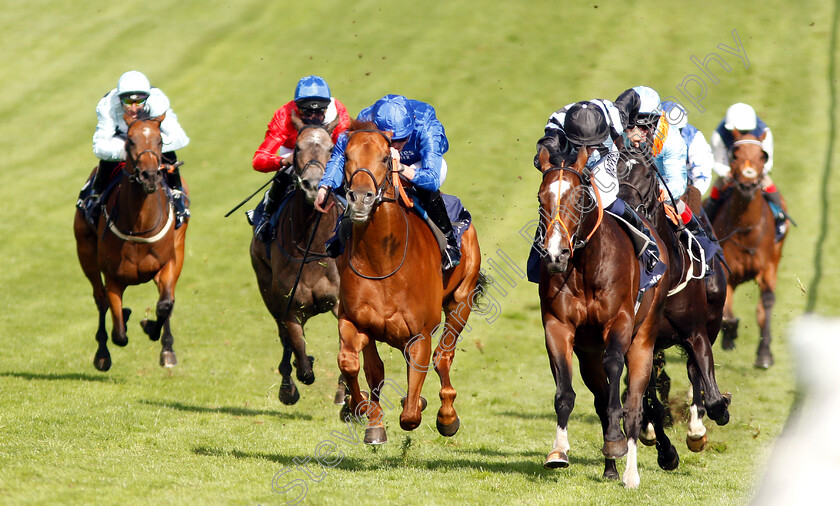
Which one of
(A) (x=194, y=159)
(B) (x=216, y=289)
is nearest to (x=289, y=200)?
(B) (x=216, y=289)

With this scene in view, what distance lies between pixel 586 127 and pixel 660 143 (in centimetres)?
181

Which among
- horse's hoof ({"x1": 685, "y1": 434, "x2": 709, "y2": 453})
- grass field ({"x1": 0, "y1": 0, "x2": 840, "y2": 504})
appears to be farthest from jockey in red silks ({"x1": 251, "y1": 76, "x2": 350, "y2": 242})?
horse's hoof ({"x1": 685, "y1": 434, "x2": 709, "y2": 453})

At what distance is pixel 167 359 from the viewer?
10.5 meters

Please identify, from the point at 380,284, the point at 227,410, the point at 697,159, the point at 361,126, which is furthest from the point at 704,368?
the point at 227,410

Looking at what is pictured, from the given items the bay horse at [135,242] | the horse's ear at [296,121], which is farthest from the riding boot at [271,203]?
the bay horse at [135,242]

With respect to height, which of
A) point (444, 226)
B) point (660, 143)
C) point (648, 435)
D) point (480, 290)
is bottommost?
point (648, 435)

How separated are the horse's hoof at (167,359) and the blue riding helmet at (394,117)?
5.22m

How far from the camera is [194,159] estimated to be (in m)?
21.9

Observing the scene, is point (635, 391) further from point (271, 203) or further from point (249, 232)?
point (249, 232)

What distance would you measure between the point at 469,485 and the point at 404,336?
1058mm

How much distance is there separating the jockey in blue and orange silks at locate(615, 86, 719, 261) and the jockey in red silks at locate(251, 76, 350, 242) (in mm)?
2378

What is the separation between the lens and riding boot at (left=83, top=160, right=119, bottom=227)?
9656 millimetres

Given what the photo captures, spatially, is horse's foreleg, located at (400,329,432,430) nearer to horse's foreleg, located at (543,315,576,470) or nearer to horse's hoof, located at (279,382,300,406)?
horse's foreleg, located at (543,315,576,470)

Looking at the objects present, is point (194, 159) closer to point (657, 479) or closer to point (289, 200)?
point (289, 200)
